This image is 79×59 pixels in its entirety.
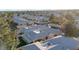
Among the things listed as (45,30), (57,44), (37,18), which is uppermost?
(37,18)

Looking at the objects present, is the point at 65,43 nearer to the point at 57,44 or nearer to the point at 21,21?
the point at 57,44

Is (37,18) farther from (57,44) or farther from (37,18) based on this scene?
(57,44)

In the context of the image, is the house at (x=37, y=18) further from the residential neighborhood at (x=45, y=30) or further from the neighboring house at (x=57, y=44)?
the neighboring house at (x=57, y=44)

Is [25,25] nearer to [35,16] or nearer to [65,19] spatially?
[35,16]

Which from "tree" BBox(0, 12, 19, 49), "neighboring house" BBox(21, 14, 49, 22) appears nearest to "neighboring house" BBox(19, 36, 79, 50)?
"tree" BBox(0, 12, 19, 49)

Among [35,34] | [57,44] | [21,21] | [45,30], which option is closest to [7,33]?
[21,21]

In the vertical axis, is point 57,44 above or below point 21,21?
below
